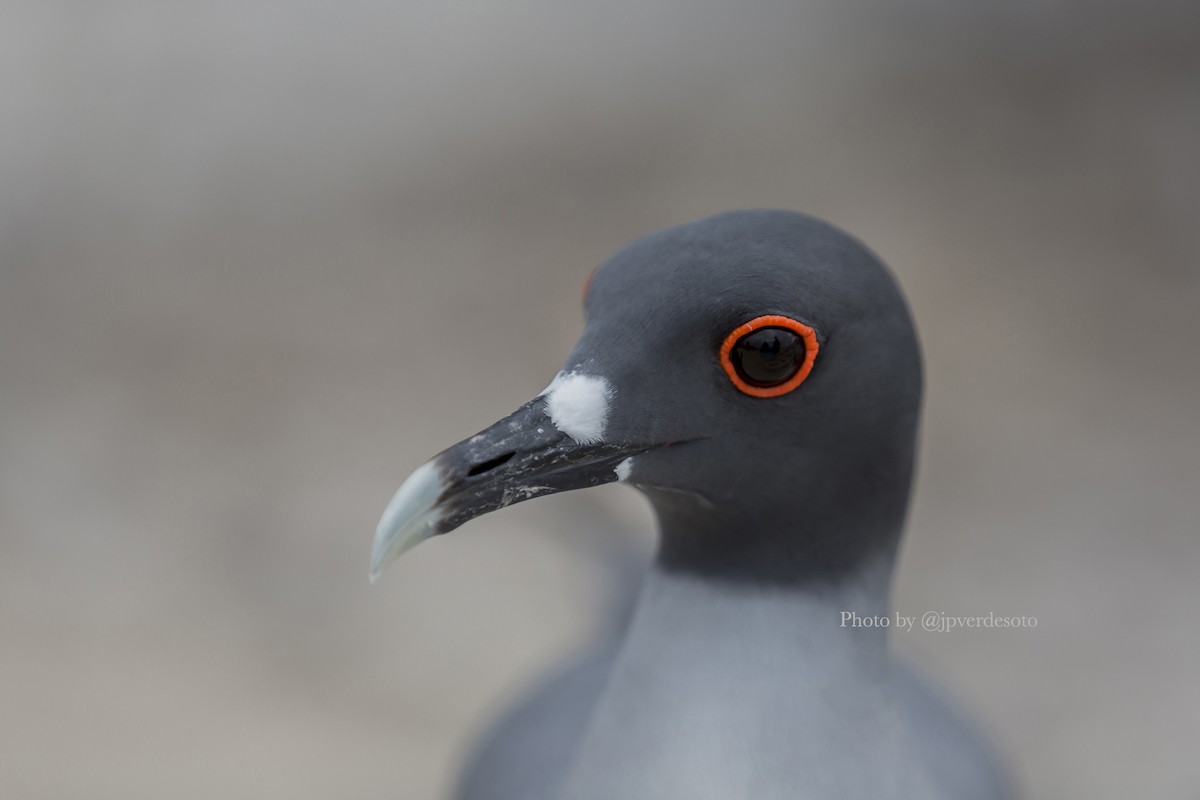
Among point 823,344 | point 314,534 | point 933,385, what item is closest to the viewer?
point 823,344

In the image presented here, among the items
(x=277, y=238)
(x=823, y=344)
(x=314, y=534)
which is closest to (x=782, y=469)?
(x=823, y=344)

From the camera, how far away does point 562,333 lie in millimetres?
5449

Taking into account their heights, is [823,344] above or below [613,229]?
below

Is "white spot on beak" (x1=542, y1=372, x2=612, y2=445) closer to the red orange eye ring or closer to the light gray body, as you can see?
the red orange eye ring

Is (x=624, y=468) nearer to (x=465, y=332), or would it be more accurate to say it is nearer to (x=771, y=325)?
(x=771, y=325)

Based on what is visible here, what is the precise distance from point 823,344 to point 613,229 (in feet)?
12.9

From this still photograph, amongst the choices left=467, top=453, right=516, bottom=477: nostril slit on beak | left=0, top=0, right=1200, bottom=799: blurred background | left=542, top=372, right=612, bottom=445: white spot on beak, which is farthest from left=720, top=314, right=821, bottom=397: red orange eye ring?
left=0, top=0, right=1200, bottom=799: blurred background

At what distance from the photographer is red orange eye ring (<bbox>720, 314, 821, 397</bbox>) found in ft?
6.15

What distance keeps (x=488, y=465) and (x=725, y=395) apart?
384 millimetres

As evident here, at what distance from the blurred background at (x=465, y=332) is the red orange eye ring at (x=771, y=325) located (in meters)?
1.85

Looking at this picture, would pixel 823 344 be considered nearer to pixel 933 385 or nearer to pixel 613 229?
pixel 933 385

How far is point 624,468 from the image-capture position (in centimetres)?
199

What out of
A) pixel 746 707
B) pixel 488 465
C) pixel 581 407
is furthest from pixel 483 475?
pixel 746 707

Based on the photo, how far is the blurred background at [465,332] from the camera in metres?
4.36
